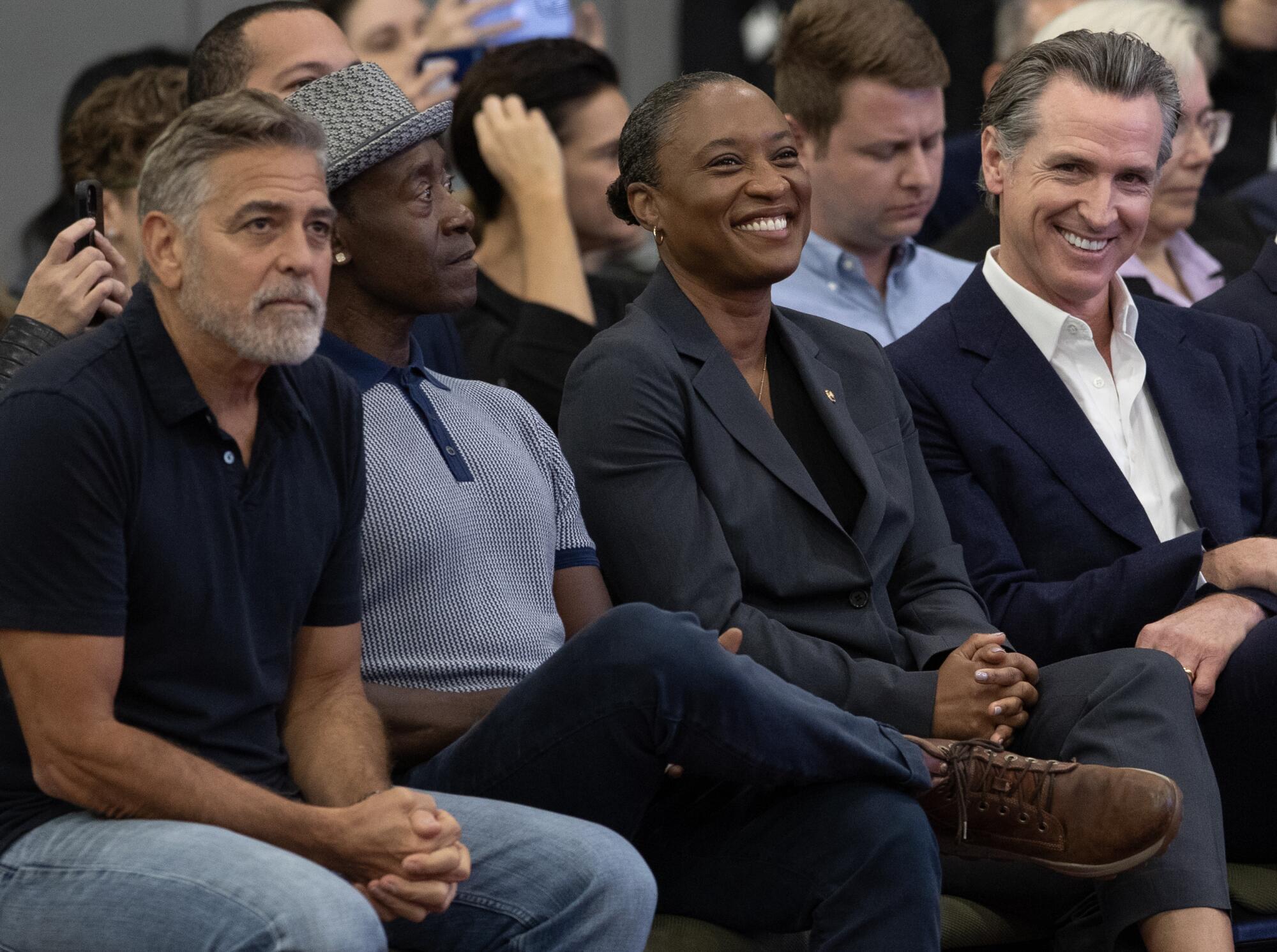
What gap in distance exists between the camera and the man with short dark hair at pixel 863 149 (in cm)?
360

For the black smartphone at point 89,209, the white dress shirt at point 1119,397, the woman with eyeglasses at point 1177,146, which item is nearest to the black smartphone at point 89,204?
the black smartphone at point 89,209

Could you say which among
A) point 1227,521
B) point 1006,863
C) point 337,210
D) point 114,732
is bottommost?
point 1006,863

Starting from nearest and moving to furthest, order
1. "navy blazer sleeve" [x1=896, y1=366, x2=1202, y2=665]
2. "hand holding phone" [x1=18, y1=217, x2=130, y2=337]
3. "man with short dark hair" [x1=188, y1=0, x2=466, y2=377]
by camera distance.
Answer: "hand holding phone" [x1=18, y1=217, x2=130, y2=337] < "navy blazer sleeve" [x1=896, y1=366, x2=1202, y2=665] < "man with short dark hair" [x1=188, y1=0, x2=466, y2=377]

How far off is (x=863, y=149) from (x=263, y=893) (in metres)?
2.27

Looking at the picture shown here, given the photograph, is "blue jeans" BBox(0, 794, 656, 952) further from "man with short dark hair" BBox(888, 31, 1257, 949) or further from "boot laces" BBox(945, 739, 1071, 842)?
"man with short dark hair" BBox(888, 31, 1257, 949)

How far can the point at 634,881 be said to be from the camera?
2006 mm

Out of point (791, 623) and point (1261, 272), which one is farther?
point (1261, 272)

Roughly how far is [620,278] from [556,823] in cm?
202

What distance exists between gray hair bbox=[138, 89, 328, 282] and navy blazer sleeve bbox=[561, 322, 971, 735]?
0.65 meters

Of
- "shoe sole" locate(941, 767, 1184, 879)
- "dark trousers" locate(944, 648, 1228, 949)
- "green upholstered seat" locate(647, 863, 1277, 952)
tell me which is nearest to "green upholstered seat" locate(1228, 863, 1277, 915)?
"green upholstered seat" locate(647, 863, 1277, 952)

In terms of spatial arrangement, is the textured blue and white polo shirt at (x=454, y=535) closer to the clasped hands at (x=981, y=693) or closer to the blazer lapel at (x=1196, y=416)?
the clasped hands at (x=981, y=693)

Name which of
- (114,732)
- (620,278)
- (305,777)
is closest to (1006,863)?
(305,777)

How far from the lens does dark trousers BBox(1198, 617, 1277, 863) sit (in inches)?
102

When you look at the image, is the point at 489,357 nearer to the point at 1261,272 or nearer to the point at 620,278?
the point at 620,278
